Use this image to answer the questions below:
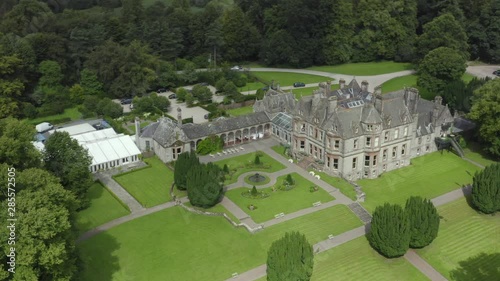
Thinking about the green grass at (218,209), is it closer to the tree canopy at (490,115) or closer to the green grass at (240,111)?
the green grass at (240,111)

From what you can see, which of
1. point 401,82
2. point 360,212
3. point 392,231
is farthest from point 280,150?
point 401,82

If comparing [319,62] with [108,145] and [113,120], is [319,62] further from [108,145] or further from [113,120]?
[108,145]

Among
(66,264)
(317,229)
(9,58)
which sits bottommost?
(317,229)

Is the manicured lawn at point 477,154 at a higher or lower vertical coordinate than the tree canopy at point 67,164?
lower

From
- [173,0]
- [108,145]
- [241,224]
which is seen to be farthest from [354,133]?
[173,0]

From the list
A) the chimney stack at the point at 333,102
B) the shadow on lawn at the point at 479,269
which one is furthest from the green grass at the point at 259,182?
the shadow on lawn at the point at 479,269

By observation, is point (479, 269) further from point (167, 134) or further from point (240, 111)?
point (240, 111)

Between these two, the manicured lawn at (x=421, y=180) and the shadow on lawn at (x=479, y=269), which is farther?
the manicured lawn at (x=421, y=180)

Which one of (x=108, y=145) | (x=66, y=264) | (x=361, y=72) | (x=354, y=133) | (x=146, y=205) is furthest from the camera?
(x=361, y=72)
